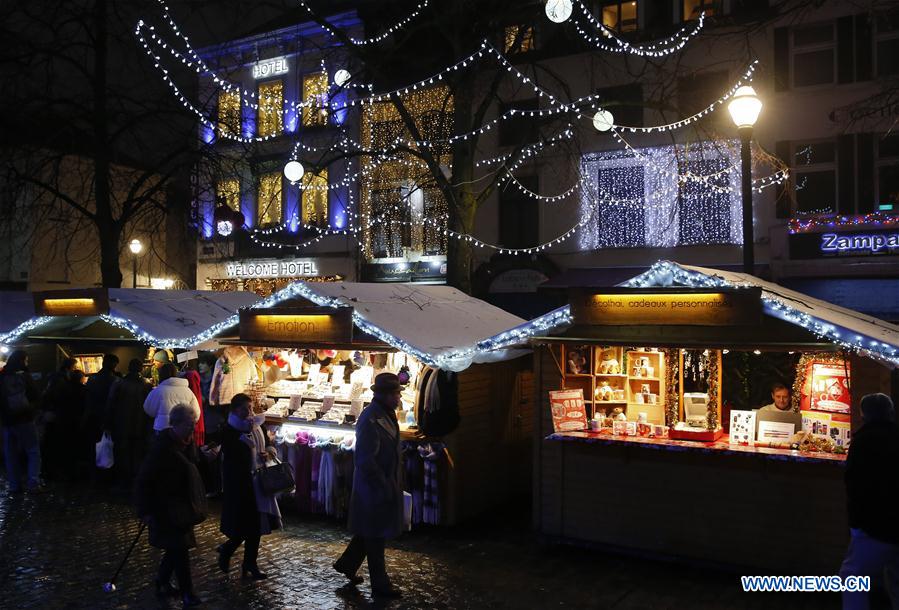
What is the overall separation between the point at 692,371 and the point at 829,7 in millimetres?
11881

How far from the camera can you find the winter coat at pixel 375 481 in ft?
22.3

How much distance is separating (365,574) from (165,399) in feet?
12.5

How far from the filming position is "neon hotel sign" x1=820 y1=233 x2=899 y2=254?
1638 centimetres

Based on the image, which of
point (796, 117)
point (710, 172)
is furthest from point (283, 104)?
point (796, 117)

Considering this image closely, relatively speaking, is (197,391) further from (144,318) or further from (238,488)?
(238,488)

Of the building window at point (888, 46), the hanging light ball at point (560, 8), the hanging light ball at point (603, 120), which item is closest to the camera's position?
the hanging light ball at point (560, 8)

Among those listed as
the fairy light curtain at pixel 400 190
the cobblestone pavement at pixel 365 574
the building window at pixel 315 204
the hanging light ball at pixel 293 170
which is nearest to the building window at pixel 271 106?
the building window at pixel 315 204

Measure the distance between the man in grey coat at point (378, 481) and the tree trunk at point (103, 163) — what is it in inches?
473

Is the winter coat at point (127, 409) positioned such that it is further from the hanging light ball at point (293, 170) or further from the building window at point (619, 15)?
the building window at point (619, 15)

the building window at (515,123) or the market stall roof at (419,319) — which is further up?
the building window at (515,123)

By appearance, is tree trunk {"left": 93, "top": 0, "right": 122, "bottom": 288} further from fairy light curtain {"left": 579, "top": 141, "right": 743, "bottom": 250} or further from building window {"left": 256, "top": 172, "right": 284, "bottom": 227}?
fairy light curtain {"left": 579, "top": 141, "right": 743, "bottom": 250}

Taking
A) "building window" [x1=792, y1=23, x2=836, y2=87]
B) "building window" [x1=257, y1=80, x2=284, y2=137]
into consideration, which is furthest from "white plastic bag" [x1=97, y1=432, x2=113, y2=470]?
"building window" [x1=792, y1=23, x2=836, y2=87]

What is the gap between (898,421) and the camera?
314 inches

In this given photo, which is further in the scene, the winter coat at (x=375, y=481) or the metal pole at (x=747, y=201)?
the metal pole at (x=747, y=201)
